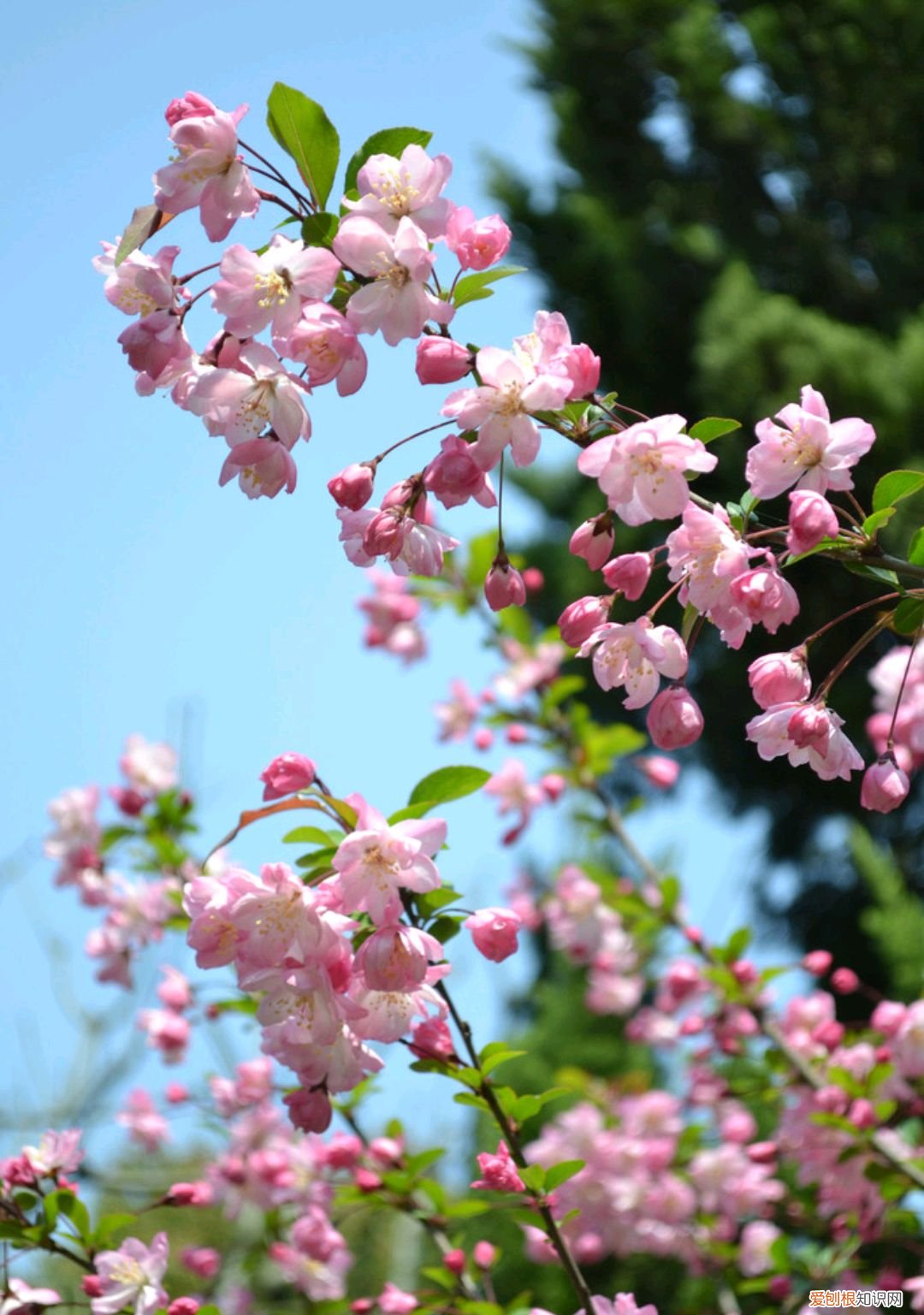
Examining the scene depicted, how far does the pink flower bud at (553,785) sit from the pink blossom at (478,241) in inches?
64.7

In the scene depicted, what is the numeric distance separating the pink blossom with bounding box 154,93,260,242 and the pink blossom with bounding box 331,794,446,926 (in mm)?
475

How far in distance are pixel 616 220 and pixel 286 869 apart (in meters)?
6.00

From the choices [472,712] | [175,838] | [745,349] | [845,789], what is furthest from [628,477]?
Answer: [845,789]

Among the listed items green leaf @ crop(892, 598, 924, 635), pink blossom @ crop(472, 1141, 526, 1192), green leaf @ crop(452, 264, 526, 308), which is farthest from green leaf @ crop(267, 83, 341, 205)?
pink blossom @ crop(472, 1141, 526, 1192)

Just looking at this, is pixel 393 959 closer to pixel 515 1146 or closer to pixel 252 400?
pixel 515 1146

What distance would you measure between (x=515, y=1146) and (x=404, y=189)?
834mm

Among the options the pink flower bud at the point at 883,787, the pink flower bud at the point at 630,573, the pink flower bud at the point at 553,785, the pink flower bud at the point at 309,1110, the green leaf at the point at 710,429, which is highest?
the pink flower bud at the point at 553,785

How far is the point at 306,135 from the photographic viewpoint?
0.95 metres

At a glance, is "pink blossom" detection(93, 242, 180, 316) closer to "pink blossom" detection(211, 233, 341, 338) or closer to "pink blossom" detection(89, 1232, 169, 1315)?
"pink blossom" detection(211, 233, 341, 338)

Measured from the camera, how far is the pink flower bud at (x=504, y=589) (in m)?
1.00

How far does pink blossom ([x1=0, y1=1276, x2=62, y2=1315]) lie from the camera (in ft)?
3.82

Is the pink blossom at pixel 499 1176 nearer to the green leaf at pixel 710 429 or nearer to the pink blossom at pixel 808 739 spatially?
the pink blossom at pixel 808 739

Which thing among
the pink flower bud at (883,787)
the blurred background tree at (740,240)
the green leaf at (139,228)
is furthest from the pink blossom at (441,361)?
the blurred background tree at (740,240)

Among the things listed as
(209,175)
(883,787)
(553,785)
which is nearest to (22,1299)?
(883,787)
